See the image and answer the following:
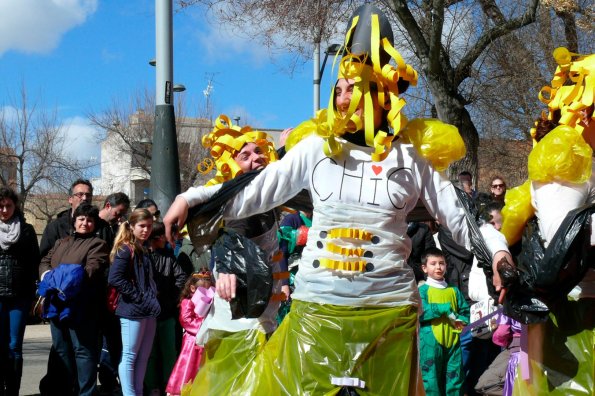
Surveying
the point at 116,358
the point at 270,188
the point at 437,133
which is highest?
the point at 437,133

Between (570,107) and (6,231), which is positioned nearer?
(570,107)

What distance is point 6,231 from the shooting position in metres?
6.95

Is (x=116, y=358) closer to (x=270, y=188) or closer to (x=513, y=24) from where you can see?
(x=270, y=188)

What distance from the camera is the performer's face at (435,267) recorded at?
22.1ft

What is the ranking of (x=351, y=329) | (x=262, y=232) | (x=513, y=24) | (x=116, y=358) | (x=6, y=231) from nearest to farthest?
(x=351, y=329), (x=262, y=232), (x=6, y=231), (x=116, y=358), (x=513, y=24)

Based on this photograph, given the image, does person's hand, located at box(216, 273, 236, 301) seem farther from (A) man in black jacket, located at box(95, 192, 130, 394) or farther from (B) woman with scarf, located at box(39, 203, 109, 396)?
(A) man in black jacket, located at box(95, 192, 130, 394)

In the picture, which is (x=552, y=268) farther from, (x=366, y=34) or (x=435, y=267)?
(x=435, y=267)

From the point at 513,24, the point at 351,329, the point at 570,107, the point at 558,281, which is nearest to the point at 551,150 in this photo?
the point at 570,107

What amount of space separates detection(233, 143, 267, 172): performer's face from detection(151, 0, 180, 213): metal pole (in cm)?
356

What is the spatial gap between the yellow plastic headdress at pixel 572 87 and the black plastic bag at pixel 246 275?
154cm

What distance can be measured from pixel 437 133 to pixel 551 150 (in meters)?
0.50

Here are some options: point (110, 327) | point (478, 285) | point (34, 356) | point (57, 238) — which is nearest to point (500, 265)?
point (478, 285)

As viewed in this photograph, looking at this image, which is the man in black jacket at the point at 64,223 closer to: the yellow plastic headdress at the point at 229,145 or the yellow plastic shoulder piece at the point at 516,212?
the yellow plastic headdress at the point at 229,145

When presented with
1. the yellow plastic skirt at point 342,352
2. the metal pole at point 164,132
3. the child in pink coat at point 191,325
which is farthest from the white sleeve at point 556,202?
the metal pole at point 164,132
